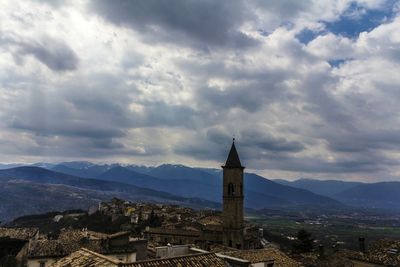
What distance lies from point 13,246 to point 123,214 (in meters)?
95.5

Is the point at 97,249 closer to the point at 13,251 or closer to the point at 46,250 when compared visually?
the point at 46,250

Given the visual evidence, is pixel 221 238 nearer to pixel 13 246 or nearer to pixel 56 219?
pixel 13 246

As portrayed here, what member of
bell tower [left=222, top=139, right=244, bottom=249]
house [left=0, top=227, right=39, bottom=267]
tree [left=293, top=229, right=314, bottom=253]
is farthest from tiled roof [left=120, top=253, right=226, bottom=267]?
bell tower [left=222, top=139, right=244, bottom=249]

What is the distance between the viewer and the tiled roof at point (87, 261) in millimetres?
18112

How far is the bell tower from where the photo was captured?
7231 cm

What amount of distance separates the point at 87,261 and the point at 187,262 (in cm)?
420

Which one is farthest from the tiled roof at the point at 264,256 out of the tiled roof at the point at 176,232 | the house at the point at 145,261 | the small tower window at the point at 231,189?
the tiled roof at the point at 176,232

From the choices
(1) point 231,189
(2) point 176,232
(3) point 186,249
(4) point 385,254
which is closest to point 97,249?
(3) point 186,249

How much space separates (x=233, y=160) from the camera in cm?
7388

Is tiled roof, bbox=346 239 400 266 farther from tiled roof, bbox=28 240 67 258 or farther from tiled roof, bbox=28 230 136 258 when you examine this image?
tiled roof, bbox=28 240 67 258

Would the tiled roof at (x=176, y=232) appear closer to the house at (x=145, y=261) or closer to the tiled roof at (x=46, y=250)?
the tiled roof at (x=46, y=250)

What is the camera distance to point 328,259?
45.6 m

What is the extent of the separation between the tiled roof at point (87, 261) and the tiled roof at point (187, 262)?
1112mm

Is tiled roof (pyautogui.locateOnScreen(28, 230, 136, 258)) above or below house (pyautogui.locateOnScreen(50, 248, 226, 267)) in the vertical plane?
below
